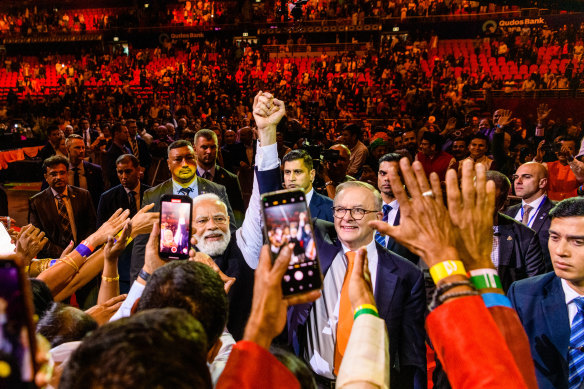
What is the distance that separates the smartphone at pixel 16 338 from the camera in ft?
2.69

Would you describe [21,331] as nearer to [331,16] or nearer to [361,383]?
[361,383]

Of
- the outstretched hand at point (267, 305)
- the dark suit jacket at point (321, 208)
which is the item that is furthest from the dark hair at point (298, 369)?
the dark suit jacket at point (321, 208)

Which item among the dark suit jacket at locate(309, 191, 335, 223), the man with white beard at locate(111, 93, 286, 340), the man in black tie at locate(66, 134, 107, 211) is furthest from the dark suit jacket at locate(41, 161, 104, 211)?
the man with white beard at locate(111, 93, 286, 340)

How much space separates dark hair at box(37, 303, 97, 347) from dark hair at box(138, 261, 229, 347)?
30 centimetres

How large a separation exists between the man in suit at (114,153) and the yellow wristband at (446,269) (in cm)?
517

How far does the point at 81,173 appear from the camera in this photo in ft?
16.4

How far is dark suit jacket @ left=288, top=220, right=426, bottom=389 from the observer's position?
1971 millimetres

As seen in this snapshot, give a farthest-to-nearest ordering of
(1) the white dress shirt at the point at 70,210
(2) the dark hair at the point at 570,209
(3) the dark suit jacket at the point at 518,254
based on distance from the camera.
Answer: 1. (1) the white dress shirt at the point at 70,210
2. (3) the dark suit jacket at the point at 518,254
3. (2) the dark hair at the point at 570,209

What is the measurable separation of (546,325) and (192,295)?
4.78 ft

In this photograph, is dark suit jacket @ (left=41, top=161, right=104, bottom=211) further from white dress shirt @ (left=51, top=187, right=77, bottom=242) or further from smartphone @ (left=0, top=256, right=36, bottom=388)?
smartphone @ (left=0, top=256, right=36, bottom=388)

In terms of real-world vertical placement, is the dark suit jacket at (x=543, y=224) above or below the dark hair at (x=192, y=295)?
below

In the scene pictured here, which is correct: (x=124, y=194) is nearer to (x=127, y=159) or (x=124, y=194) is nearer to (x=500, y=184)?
(x=127, y=159)

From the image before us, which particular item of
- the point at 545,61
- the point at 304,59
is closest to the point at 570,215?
the point at 545,61

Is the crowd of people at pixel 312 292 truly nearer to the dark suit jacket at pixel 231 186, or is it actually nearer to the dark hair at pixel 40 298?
the dark hair at pixel 40 298
